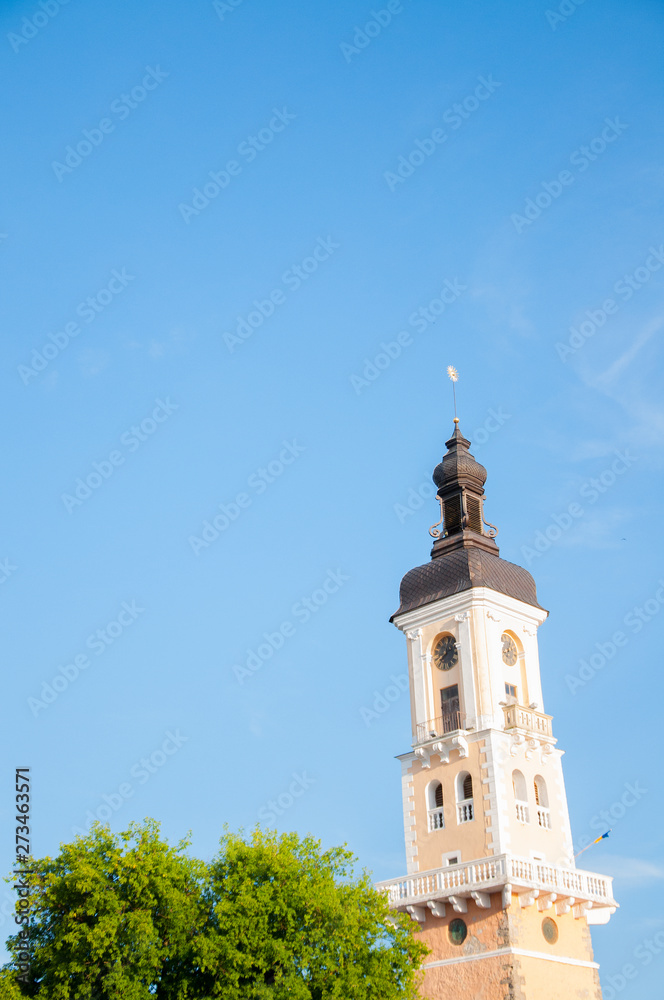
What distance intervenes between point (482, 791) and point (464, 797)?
1.09 m

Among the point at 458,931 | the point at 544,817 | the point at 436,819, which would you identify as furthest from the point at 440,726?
the point at 458,931

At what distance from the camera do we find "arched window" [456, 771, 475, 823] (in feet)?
171

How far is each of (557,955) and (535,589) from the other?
14662mm

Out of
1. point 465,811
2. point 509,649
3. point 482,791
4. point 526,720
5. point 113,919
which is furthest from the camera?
point 509,649

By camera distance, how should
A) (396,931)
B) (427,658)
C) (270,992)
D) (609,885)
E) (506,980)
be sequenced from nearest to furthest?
(270,992), (396,931), (506,980), (609,885), (427,658)

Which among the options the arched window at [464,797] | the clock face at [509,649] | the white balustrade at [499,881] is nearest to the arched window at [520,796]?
the arched window at [464,797]

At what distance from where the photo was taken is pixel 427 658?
55844 millimetres

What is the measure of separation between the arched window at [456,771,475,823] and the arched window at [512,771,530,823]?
1625mm

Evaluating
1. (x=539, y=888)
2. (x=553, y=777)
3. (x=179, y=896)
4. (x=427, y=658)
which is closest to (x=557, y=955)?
(x=539, y=888)

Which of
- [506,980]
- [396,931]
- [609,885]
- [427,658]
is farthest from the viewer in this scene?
[427,658]

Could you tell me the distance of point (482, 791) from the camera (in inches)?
2039

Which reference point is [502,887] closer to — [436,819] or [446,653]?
[436,819]

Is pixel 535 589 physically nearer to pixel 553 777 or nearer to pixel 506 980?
pixel 553 777

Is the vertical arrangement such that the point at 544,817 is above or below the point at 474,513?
below
